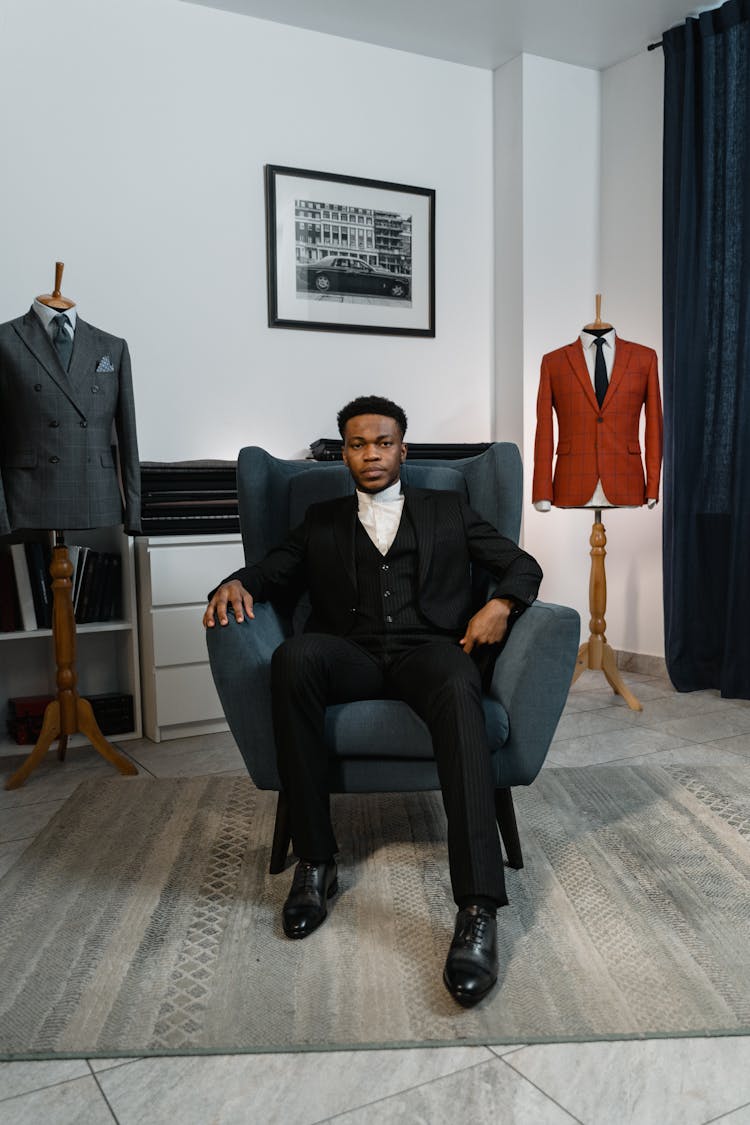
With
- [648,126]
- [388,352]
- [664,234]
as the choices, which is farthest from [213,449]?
[648,126]

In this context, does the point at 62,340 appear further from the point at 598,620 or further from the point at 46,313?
the point at 598,620

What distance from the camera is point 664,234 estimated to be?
3881 mm

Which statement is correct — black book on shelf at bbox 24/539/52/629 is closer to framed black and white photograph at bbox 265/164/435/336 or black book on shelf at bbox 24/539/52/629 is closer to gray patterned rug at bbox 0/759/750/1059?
gray patterned rug at bbox 0/759/750/1059

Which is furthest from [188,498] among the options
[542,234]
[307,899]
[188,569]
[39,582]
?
[542,234]

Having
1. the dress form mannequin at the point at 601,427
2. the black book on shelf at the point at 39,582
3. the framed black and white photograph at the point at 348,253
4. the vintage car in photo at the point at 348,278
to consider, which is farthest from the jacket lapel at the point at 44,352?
the dress form mannequin at the point at 601,427

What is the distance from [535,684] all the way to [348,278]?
251cm

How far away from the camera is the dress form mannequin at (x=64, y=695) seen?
9.43 feet

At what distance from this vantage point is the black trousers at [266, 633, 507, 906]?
5.55ft

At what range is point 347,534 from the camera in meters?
2.24

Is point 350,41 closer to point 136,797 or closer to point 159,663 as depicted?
point 159,663

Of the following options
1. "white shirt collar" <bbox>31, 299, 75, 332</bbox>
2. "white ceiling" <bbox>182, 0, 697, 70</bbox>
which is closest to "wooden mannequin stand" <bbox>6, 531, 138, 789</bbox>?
"white shirt collar" <bbox>31, 299, 75, 332</bbox>

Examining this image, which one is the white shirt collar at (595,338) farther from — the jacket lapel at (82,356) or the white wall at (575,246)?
the jacket lapel at (82,356)

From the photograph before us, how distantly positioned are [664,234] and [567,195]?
0.59 m

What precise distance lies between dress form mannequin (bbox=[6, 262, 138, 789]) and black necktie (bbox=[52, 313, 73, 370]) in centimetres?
18
